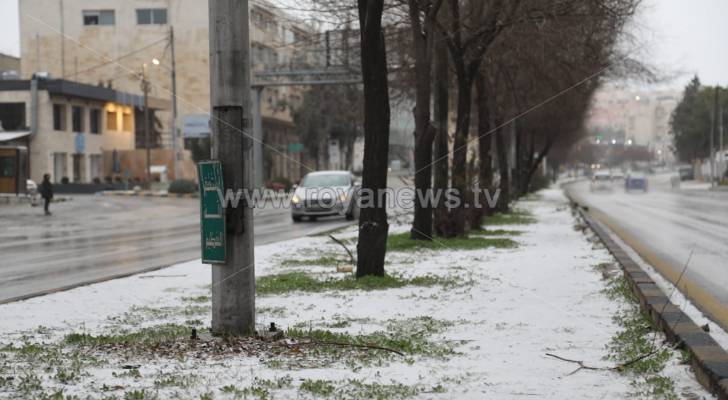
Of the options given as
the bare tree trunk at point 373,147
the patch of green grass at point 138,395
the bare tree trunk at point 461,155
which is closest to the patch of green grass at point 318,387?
the patch of green grass at point 138,395

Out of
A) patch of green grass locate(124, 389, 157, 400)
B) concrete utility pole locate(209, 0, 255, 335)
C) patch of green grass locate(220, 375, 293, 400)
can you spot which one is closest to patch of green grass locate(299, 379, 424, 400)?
patch of green grass locate(220, 375, 293, 400)

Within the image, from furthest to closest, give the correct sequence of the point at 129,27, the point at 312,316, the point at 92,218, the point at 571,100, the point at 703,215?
the point at 129,27 < the point at 571,100 < the point at 92,218 < the point at 703,215 < the point at 312,316

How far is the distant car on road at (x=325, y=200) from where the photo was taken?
27844mm

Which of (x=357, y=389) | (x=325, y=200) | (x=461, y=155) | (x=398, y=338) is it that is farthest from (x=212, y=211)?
(x=325, y=200)

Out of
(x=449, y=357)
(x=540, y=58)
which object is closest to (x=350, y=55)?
(x=540, y=58)

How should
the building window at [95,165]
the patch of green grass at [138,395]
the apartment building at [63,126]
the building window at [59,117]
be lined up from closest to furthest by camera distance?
the patch of green grass at [138,395] < the apartment building at [63,126] < the building window at [59,117] < the building window at [95,165]

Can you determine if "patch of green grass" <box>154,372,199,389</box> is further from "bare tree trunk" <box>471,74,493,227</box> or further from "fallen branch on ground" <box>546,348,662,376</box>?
"bare tree trunk" <box>471,74,493,227</box>

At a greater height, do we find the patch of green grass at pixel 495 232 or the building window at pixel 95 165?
the building window at pixel 95 165

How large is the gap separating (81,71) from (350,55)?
48.5 meters

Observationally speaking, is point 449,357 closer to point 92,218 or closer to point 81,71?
point 92,218

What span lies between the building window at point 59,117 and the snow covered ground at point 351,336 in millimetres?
44458

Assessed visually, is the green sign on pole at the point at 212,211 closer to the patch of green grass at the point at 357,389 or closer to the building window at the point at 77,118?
the patch of green grass at the point at 357,389

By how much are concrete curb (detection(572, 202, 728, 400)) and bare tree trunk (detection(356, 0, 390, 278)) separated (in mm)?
3051

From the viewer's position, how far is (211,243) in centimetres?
706
